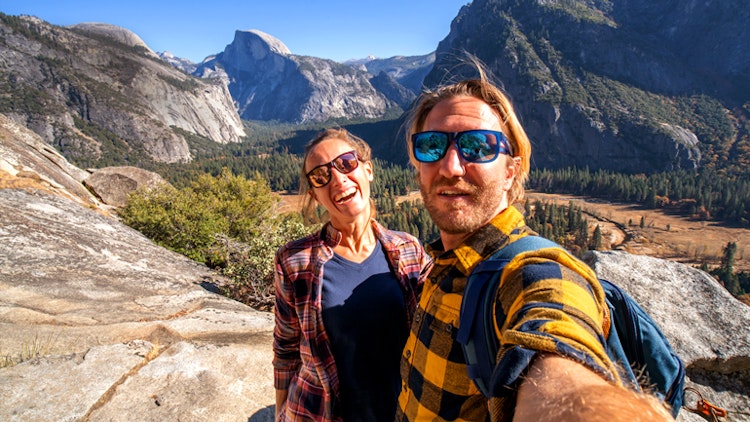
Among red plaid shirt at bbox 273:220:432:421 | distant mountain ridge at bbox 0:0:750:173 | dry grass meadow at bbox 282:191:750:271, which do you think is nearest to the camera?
red plaid shirt at bbox 273:220:432:421

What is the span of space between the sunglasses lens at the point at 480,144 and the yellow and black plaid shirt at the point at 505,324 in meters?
0.37

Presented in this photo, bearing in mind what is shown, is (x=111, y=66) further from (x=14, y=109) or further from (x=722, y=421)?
(x=722, y=421)

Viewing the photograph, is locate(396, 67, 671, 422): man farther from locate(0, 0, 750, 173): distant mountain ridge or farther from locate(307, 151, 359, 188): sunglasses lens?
locate(0, 0, 750, 173): distant mountain ridge

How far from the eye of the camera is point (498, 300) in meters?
1.53

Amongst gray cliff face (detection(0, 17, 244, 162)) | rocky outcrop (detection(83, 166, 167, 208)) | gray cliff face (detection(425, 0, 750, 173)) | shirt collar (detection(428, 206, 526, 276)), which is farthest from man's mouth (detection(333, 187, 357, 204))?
gray cliff face (detection(0, 17, 244, 162))

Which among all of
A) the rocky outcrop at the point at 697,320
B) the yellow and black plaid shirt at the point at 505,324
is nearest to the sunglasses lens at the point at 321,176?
the yellow and black plaid shirt at the point at 505,324

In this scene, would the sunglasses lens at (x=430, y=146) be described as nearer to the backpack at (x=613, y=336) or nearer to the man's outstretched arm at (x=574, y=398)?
the backpack at (x=613, y=336)

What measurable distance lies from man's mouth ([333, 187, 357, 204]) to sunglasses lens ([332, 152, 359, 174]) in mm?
173

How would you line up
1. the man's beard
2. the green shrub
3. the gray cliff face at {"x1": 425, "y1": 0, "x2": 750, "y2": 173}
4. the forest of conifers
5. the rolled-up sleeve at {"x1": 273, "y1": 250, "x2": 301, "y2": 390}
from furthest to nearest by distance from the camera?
the gray cliff face at {"x1": 425, "y1": 0, "x2": 750, "y2": 173} < the forest of conifers < the green shrub < the rolled-up sleeve at {"x1": 273, "y1": 250, "x2": 301, "y2": 390} < the man's beard

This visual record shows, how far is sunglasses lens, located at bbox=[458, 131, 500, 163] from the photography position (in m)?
2.16

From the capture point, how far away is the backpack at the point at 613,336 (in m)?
1.49

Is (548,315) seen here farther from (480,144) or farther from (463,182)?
(480,144)

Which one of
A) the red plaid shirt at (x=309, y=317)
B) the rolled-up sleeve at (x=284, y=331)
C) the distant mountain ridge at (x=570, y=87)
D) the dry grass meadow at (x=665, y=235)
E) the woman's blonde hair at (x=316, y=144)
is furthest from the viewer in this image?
the distant mountain ridge at (x=570, y=87)

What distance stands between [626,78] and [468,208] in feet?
676
